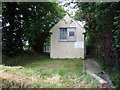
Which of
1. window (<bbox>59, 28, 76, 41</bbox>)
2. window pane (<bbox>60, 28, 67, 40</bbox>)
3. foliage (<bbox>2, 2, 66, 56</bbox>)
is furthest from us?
window pane (<bbox>60, 28, 67, 40</bbox>)

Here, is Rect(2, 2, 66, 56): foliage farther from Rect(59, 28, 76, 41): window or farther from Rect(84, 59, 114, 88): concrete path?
Rect(84, 59, 114, 88): concrete path

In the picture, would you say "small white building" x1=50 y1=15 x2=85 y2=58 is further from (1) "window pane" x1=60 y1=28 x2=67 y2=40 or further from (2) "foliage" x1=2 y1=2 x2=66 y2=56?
(2) "foliage" x1=2 y1=2 x2=66 y2=56

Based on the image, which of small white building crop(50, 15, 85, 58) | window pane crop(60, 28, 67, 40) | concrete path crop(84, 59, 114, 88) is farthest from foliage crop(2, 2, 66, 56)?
concrete path crop(84, 59, 114, 88)

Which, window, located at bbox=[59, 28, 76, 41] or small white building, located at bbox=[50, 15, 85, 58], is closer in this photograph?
small white building, located at bbox=[50, 15, 85, 58]

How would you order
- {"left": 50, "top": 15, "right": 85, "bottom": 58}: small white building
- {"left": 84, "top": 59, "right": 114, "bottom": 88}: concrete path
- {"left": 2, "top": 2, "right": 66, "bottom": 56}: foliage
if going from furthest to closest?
→ {"left": 50, "top": 15, "right": 85, "bottom": 58}: small white building < {"left": 2, "top": 2, "right": 66, "bottom": 56}: foliage < {"left": 84, "top": 59, "right": 114, "bottom": 88}: concrete path

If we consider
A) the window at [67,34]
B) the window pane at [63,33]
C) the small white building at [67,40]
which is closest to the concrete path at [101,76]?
the small white building at [67,40]

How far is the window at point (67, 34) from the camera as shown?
45.4 feet

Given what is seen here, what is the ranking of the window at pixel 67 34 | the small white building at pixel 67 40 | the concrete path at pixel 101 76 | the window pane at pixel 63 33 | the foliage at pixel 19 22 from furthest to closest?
1. the window pane at pixel 63 33
2. the window at pixel 67 34
3. the small white building at pixel 67 40
4. the foliage at pixel 19 22
5. the concrete path at pixel 101 76

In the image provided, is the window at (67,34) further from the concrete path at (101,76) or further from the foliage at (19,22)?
the concrete path at (101,76)

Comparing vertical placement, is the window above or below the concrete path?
above

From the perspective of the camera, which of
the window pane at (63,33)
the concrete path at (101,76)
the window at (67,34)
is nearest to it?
the concrete path at (101,76)

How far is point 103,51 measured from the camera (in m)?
7.61

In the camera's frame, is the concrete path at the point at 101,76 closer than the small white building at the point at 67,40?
Yes

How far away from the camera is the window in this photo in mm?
13828
